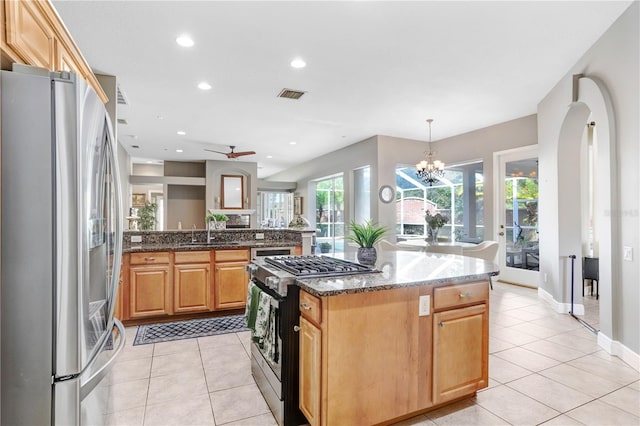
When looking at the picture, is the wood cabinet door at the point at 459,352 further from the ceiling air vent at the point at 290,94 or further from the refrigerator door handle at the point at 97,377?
the ceiling air vent at the point at 290,94

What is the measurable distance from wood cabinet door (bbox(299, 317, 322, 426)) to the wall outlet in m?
0.64

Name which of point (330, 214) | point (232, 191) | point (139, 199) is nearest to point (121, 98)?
point (232, 191)

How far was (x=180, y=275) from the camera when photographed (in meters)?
4.01

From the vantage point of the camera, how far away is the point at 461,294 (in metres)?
2.13

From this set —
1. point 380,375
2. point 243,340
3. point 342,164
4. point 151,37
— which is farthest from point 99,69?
point 342,164

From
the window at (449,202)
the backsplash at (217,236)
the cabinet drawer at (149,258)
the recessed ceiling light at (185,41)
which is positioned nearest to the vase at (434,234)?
the window at (449,202)

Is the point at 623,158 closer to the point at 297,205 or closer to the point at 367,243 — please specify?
the point at 367,243

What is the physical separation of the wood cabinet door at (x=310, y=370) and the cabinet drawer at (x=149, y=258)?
8.58 feet

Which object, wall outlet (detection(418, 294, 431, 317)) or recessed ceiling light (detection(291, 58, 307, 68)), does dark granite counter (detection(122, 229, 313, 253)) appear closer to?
recessed ceiling light (detection(291, 58, 307, 68))

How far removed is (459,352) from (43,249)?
7.22ft

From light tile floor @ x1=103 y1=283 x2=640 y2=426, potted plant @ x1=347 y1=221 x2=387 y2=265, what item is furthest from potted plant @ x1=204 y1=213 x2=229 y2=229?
potted plant @ x1=347 y1=221 x2=387 y2=265

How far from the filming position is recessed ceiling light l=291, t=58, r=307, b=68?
3.54 metres

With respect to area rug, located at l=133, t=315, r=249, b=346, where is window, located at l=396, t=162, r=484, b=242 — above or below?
above

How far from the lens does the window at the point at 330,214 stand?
29.3ft
